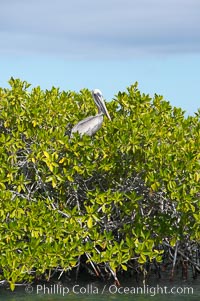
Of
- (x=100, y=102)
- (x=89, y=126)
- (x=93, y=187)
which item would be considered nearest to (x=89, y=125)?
(x=89, y=126)

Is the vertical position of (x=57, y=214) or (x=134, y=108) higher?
(x=134, y=108)

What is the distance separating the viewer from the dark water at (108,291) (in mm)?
13734

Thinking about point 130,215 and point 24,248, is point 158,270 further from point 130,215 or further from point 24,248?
point 24,248

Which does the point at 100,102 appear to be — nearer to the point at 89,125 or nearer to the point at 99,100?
the point at 99,100

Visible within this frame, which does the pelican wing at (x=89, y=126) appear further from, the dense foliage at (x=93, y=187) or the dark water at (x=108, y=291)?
the dark water at (x=108, y=291)

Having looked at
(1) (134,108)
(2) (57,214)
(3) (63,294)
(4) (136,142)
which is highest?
(1) (134,108)

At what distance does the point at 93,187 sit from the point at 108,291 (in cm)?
188

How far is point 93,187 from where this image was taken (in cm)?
1470

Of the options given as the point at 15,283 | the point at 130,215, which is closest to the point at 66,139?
the point at 130,215

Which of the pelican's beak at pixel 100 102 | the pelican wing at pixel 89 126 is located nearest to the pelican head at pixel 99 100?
the pelican's beak at pixel 100 102

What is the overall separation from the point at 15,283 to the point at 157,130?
12.1 feet

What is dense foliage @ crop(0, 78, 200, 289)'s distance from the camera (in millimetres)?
13617

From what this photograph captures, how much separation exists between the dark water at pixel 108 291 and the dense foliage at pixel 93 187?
32 centimetres

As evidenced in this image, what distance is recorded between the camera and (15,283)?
565 inches
